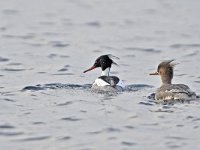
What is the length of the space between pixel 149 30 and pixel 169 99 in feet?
30.8

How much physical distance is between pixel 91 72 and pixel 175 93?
460 cm

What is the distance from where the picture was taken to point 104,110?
624 inches

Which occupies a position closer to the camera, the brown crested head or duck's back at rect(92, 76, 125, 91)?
duck's back at rect(92, 76, 125, 91)

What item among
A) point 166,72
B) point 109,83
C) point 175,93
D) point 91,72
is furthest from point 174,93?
point 91,72

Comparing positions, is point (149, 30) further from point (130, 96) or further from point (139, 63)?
point (130, 96)

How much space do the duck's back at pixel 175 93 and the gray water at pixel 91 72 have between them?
9.9 inches

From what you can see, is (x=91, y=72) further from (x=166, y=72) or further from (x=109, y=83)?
(x=166, y=72)

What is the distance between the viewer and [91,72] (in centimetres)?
2089

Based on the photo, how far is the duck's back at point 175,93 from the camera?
1639cm

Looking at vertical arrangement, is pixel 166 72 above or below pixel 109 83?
above

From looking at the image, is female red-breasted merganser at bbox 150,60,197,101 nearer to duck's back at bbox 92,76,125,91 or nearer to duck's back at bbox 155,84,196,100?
duck's back at bbox 155,84,196,100

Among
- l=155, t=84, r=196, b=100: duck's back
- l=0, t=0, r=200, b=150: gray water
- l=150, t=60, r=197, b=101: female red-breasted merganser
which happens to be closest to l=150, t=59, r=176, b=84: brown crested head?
l=150, t=60, r=197, b=101: female red-breasted merganser

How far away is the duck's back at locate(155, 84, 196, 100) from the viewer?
16.4 metres

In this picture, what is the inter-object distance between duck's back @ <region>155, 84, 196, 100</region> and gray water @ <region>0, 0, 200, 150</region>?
252 mm
